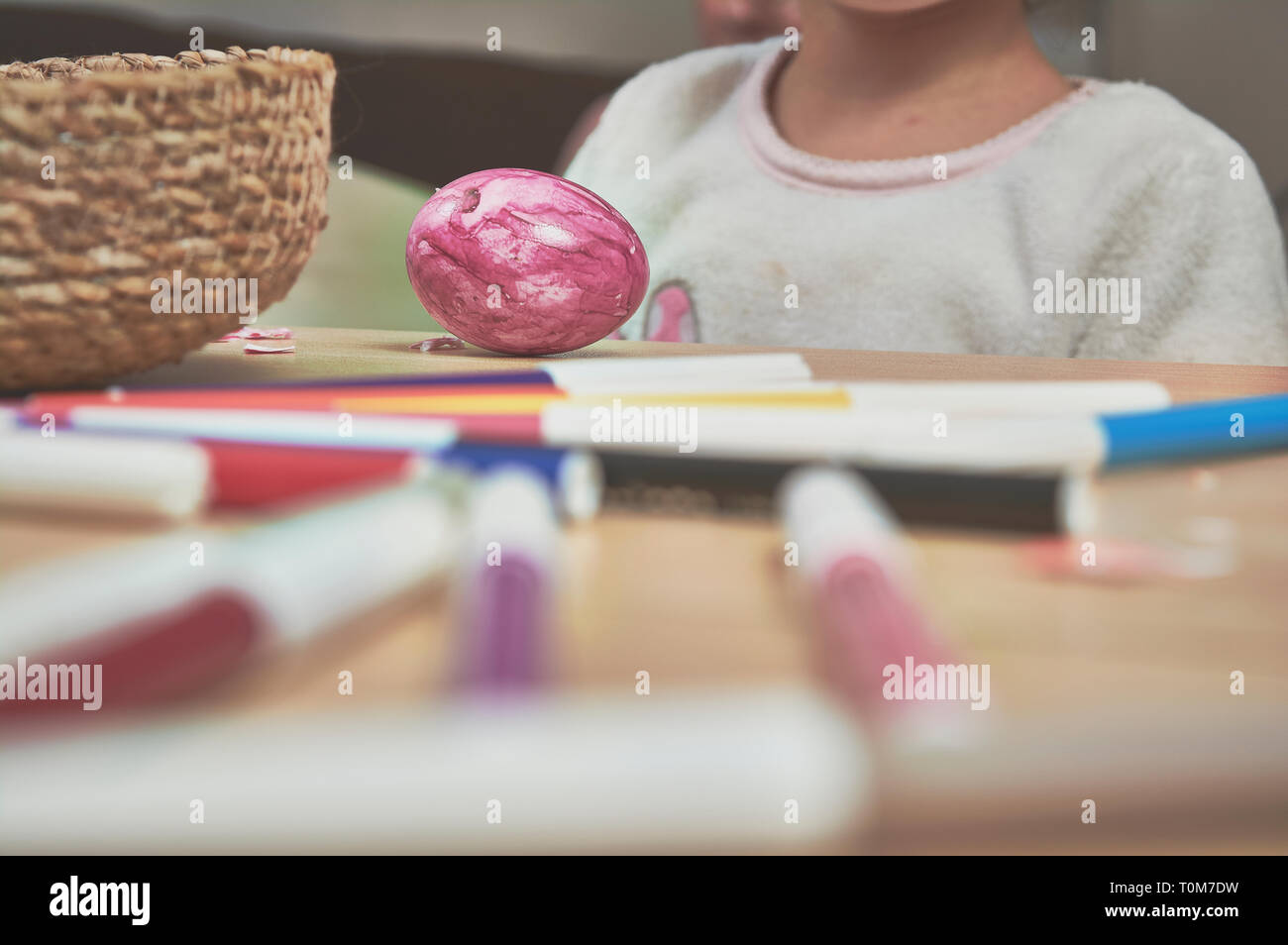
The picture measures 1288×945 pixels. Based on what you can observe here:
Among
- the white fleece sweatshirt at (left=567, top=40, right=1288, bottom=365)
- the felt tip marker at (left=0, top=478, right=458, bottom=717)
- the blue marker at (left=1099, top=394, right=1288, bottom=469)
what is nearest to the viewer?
the felt tip marker at (left=0, top=478, right=458, bottom=717)

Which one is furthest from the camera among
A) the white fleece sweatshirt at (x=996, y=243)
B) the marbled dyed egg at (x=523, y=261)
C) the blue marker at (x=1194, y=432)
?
the white fleece sweatshirt at (x=996, y=243)

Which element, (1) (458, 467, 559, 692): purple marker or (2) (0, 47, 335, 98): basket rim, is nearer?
(1) (458, 467, 559, 692): purple marker

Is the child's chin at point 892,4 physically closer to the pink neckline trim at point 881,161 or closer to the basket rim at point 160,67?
the pink neckline trim at point 881,161

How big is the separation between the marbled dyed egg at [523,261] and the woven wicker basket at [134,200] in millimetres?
93

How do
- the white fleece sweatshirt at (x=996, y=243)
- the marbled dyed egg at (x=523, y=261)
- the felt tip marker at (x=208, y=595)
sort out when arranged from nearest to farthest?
1. the felt tip marker at (x=208, y=595)
2. the marbled dyed egg at (x=523, y=261)
3. the white fleece sweatshirt at (x=996, y=243)

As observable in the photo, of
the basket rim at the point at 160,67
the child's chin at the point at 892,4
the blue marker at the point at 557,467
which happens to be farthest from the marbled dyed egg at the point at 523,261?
the child's chin at the point at 892,4

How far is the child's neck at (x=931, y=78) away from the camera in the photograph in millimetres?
708

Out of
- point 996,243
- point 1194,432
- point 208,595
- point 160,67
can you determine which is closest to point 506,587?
point 208,595

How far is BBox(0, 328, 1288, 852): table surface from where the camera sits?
14 centimetres

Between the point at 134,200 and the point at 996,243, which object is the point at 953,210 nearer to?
the point at 996,243

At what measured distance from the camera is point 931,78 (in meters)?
0.72

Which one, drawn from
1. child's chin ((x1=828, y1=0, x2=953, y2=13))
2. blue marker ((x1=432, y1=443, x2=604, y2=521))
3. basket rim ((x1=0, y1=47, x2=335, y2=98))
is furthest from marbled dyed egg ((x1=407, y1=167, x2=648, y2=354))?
child's chin ((x1=828, y1=0, x2=953, y2=13))

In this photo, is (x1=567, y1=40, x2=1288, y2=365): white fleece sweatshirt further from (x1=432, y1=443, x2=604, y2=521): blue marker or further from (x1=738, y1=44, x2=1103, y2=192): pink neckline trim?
(x1=432, y1=443, x2=604, y2=521): blue marker

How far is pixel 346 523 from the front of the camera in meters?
0.17
